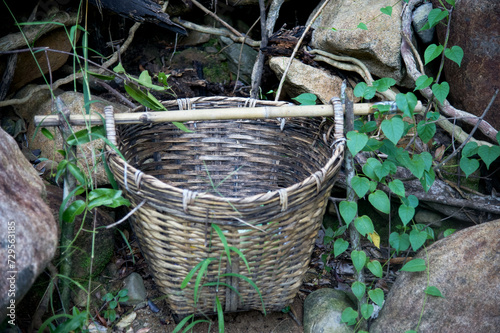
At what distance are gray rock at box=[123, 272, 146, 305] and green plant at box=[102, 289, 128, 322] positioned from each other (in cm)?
3

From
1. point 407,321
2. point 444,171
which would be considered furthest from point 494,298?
point 444,171

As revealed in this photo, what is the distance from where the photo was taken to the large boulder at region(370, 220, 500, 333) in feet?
5.48

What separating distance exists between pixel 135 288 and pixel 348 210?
1.10 metres

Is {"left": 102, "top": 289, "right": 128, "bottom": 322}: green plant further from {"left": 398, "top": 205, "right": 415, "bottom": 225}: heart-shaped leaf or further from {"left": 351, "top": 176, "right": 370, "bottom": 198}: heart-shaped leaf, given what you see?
{"left": 398, "top": 205, "right": 415, "bottom": 225}: heart-shaped leaf

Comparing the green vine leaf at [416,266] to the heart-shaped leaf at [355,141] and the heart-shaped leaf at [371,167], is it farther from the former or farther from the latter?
the heart-shaped leaf at [355,141]

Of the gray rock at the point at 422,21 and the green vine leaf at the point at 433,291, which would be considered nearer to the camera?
the green vine leaf at the point at 433,291

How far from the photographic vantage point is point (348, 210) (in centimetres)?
173

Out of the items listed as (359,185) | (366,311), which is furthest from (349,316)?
(359,185)

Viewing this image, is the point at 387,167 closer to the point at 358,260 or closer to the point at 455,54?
the point at 358,260

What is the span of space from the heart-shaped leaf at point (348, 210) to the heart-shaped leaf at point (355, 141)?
0.23 m

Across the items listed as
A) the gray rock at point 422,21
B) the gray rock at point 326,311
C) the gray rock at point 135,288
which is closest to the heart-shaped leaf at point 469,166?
the gray rock at point 326,311

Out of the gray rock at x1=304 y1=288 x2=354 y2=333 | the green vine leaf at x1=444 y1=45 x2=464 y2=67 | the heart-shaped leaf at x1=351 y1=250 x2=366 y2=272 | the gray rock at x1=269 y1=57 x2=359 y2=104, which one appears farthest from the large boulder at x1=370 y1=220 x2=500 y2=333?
the gray rock at x1=269 y1=57 x2=359 y2=104

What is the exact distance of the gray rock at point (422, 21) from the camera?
8.27ft

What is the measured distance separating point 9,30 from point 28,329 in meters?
1.62
